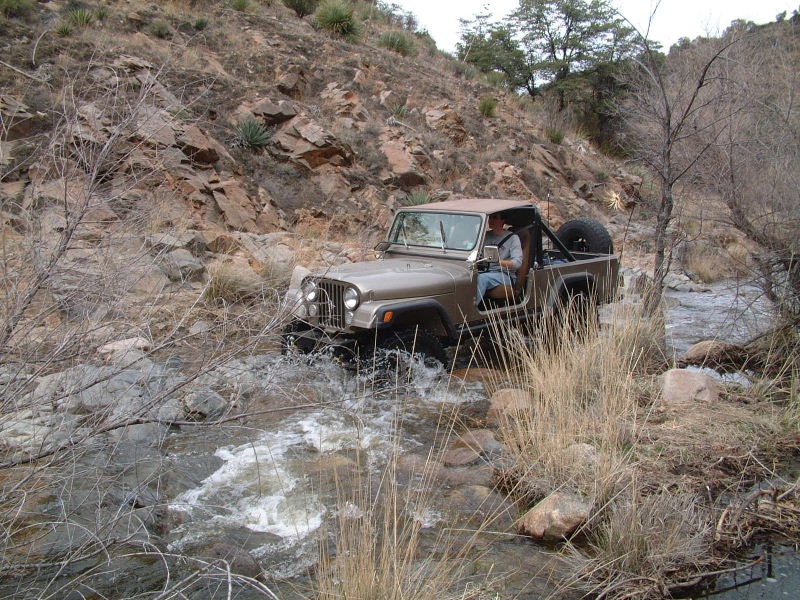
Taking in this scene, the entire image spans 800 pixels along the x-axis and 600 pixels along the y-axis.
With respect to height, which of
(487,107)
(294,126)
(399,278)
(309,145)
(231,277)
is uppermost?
(487,107)

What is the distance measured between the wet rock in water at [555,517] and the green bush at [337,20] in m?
17.4

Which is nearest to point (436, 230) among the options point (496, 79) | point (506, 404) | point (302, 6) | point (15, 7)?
point (506, 404)

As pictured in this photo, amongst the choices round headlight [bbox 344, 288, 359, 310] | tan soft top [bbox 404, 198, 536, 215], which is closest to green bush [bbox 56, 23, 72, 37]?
tan soft top [bbox 404, 198, 536, 215]

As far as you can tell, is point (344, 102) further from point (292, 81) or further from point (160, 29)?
point (160, 29)

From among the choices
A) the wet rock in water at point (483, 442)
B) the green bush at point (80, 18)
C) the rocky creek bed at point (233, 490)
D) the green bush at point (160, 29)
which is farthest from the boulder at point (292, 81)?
the wet rock in water at point (483, 442)

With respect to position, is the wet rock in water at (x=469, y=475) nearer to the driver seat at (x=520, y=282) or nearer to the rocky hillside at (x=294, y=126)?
the driver seat at (x=520, y=282)

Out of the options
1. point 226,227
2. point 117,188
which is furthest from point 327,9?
point 117,188

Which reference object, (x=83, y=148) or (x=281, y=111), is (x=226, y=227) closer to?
(x=281, y=111)

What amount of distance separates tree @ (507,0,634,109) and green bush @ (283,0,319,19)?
10323mm

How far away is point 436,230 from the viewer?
20.7 feet

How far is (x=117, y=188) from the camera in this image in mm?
2650

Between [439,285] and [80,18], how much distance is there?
11.6 m

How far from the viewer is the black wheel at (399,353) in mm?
4988

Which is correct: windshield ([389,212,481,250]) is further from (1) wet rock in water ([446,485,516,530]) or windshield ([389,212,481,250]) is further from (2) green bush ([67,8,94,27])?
(2) green bush ([67,8,94,27])
